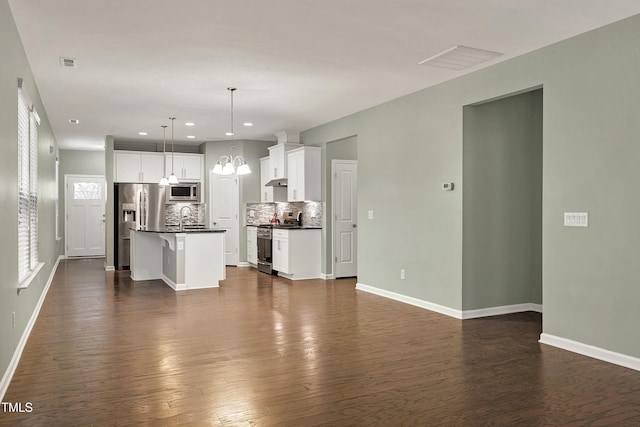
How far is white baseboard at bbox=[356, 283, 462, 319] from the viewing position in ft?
18.5

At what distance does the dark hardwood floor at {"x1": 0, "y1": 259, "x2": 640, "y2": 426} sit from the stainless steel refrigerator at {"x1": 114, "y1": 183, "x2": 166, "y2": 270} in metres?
4.30

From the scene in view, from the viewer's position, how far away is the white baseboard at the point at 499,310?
18.2ft

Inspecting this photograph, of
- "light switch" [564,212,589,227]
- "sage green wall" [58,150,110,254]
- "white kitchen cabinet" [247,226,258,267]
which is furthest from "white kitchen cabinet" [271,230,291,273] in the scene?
"sage green wall" [58,150,110,254]

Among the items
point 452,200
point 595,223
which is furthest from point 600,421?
point 452,200

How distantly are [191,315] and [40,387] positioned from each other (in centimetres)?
234

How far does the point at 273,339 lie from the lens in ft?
15.2

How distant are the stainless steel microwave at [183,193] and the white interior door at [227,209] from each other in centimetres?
34

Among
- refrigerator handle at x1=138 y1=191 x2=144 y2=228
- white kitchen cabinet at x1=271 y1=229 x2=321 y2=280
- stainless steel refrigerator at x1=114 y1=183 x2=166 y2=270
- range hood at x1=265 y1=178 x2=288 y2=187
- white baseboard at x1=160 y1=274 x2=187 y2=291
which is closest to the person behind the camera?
white baseboard at x1=160 y1=274 x2=187 y2=291

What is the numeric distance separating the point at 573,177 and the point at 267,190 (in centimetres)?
687

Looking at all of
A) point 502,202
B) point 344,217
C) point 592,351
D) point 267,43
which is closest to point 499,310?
point 502,202

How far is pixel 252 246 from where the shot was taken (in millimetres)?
10359

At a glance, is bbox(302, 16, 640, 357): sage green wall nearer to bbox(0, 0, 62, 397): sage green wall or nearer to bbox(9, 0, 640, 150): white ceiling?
bbox(9, 0, 640, 150): white ceiling

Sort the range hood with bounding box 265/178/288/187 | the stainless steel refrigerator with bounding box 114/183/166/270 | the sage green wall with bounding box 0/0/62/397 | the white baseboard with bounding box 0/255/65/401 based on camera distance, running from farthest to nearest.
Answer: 1. the stainless steel refrigerator with bounding box 114/183/166/270
2. the range hood with bounding box 265/178/288/187
3. the sage green wall with bounding box 0/0/62/397
4. the white baseboard with bounding box 0/255/65/401

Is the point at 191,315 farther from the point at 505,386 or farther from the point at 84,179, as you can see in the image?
the point at 84,179
